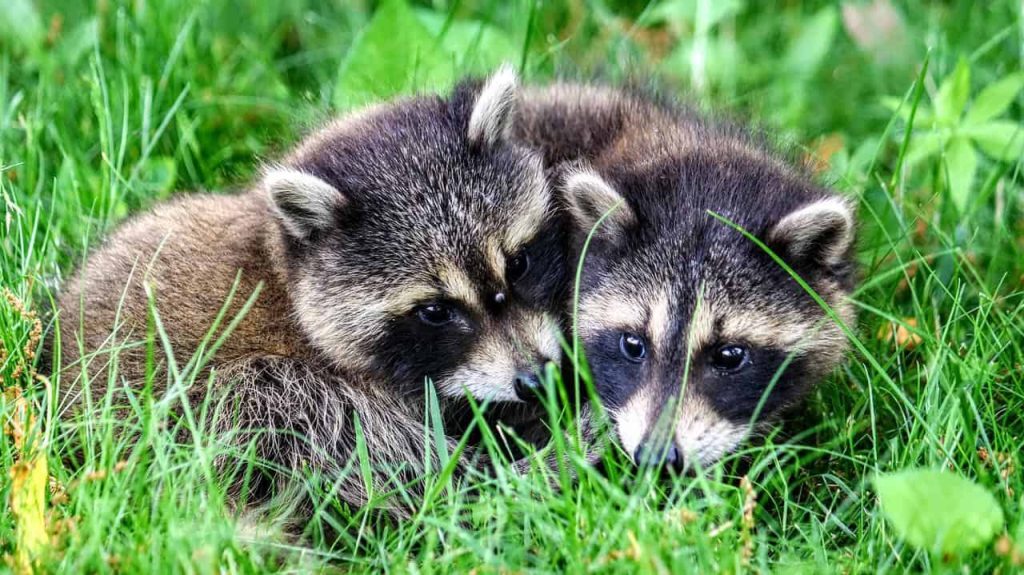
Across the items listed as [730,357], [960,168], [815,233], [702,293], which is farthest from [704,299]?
[960,168]

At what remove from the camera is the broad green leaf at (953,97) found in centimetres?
612

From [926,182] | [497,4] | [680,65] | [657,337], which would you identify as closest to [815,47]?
[680,65]

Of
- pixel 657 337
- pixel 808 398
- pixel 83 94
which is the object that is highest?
pixel 83 94

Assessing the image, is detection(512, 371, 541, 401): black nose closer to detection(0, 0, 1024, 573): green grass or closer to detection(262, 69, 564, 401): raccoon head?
detection(262, 69, 564, 401): raccoon head

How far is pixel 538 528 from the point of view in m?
4.15

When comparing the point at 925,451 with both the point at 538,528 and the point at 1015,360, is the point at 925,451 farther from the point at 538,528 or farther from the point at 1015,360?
the point at 538,528

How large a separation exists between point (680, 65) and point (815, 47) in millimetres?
935

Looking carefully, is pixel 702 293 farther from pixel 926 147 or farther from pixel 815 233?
pixel 926 147

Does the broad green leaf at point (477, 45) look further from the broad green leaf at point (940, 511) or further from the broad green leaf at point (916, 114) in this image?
the broad green leaf at point (940, 511)

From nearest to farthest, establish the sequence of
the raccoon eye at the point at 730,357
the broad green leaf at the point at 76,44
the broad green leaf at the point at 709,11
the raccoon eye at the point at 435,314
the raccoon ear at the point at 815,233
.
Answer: the raccoon ear at the point at 815,233, the raccoon eye at the point at 730,357, the raccoon eye at the point at 435,314, the broad green leaf at the point at 76,44, the broad green leaf at the point at 709,11

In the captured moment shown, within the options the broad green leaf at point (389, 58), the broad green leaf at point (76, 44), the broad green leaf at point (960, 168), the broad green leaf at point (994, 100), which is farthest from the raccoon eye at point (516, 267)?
the broad green leaf at point (76, 44)

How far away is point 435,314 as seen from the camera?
5.21m

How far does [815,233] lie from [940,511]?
4.30 ft

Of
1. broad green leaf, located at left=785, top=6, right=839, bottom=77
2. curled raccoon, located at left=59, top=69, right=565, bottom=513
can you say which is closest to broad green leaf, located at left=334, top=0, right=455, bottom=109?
Answer: curled raccoon, located at left=59, top=69, right=565, bottom=513
